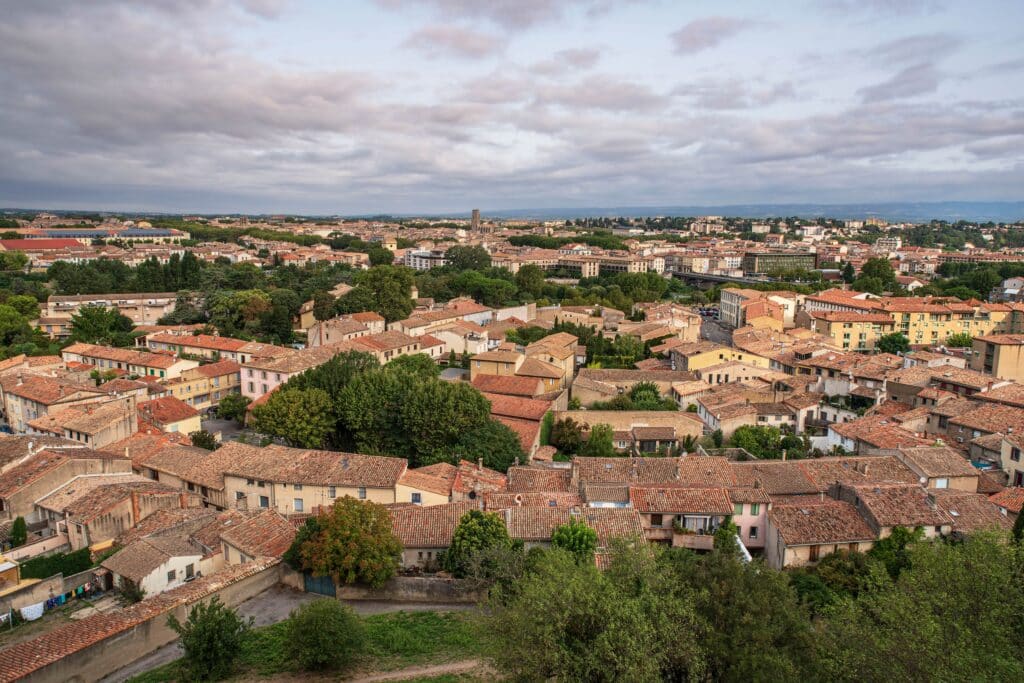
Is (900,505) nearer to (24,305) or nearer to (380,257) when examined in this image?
(24,305)

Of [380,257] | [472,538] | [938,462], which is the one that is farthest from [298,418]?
[380,257]

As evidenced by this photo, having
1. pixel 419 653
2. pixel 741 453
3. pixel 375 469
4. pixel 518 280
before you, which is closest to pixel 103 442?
pixel 375 469

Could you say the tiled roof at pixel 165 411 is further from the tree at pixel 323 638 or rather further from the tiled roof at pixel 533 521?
the tree at pixel 323 638

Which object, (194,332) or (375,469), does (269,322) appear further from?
(375,469)

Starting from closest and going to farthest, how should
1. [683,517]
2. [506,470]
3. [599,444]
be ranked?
[683,517] → [506,470] → [599,444]

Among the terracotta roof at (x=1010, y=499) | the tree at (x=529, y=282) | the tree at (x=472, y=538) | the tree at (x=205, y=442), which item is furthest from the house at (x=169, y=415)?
the tree at (x=529, y=282)

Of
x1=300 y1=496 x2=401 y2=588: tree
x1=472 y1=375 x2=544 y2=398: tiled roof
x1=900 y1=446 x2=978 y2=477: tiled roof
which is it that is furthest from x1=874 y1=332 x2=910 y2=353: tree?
x1=300 y1=496 x2=401 y2=588: tree
